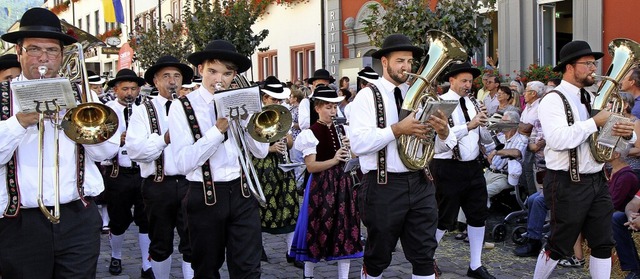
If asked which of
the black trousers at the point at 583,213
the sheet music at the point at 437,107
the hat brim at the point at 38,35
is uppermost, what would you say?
the hat brim at the point at 38,35

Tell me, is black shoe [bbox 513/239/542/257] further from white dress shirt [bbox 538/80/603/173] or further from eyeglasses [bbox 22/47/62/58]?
eyeglasses [bbox 22/47/62/58]

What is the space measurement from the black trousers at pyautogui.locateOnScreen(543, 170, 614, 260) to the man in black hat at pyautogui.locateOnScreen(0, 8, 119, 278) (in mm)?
3358

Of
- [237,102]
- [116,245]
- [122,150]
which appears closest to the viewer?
[237,102]

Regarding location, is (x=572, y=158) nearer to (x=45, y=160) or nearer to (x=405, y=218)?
(x=405, y=218)

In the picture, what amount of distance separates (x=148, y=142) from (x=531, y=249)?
4.36m

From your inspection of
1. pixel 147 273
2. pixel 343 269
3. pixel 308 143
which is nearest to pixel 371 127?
pixel 308 143

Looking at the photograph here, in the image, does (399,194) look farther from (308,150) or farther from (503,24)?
(503,24)

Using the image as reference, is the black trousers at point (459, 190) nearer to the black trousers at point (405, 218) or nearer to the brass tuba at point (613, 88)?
the brass tuba at point (613, 88)

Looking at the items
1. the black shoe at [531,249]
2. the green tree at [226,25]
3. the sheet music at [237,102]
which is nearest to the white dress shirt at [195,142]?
the sheet music at [237,102]

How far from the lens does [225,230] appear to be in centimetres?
455

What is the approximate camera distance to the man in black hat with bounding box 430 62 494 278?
6637mm

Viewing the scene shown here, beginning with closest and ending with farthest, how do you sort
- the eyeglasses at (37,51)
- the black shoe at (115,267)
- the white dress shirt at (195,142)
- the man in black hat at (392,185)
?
1. the eyeglasses at (37,51)
2. the white dress shirt at (195,142)
3. the man in black hat at (392,185)
4. the black shoe at (115,267)

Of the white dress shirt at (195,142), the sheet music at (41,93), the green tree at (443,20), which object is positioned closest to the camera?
the sheet music at (41,93)

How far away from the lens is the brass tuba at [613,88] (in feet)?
16.6
